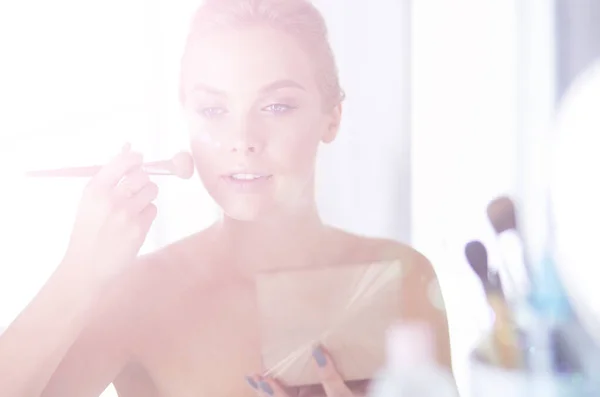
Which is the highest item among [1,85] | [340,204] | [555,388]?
[1,85]

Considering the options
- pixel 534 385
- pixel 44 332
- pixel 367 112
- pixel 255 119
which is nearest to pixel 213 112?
pixel 255 119

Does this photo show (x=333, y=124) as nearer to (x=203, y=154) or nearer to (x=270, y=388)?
(x=203, y=154)

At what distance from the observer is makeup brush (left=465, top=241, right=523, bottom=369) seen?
0.57m

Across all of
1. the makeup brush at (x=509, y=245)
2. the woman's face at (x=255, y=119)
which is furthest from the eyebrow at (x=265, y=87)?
the makeup brush at (x=509, y=245)

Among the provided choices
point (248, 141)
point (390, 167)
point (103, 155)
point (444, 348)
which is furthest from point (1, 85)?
point (444, 348)

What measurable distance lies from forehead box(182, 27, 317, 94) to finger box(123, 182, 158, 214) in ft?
0.31

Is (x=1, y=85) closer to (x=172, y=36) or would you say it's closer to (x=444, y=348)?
(x=172, y=36)

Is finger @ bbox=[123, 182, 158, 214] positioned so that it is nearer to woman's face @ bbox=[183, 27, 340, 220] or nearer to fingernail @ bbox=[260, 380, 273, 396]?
woman's face @ bbox=[183, 27, 340, 220]

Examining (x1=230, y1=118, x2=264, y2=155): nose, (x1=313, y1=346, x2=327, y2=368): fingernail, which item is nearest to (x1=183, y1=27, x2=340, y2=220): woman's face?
(x1=230, y1=118, x2=264, y2=155): nose

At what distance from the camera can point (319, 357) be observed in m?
0.58

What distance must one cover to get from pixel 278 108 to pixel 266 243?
0.12 metres

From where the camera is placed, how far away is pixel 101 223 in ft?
1.86

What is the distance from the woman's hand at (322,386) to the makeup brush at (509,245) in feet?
0.54

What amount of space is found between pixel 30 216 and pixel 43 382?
0.48 ft
